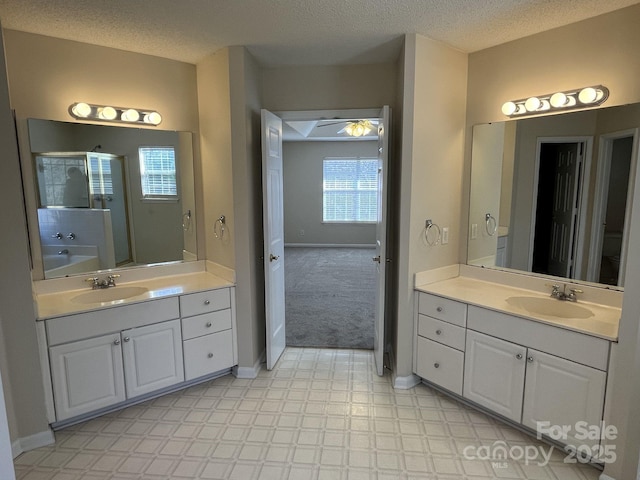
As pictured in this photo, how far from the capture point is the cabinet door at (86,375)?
223 cm

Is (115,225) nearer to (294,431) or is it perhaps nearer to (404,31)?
(294,431)

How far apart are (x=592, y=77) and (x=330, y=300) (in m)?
3.63

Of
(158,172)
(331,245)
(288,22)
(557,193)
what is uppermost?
(288,22)

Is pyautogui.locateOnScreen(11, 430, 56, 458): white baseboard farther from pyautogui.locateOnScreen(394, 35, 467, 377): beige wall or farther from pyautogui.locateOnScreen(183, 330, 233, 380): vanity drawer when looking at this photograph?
pyautogui.locateOnScreen(394, 35, 467, 377): beige wall

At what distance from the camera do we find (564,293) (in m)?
2.37

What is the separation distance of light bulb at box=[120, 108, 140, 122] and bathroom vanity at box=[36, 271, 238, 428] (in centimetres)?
124

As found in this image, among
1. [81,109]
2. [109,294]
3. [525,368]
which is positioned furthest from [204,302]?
[525,368]

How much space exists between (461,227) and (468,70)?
1.19 metres

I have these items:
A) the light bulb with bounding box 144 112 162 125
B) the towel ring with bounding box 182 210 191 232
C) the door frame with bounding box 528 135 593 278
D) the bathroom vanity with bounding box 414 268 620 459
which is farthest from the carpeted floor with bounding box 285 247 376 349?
the light bulb with bounding box 144 112 162 125

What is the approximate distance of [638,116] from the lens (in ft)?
6.67

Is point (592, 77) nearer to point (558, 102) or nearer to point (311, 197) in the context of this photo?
point (558, 102)

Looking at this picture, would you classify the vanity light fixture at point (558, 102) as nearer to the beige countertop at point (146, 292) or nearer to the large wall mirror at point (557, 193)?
the large wall mirror at point (557, 193)

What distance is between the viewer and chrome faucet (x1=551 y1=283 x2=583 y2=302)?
92.0 inches

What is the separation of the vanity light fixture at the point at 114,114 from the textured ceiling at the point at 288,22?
1.40 feet
